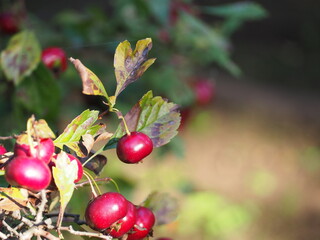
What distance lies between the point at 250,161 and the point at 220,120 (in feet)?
1.23

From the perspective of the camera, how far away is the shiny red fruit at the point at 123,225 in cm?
46

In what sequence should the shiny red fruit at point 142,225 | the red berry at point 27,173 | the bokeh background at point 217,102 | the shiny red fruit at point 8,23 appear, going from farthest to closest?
1. the bokeh background at point 217,102
2. the shiny red fruit at point 8,23
3. the shiny red fruit at point 142,225
4. the red berry at point 27,173

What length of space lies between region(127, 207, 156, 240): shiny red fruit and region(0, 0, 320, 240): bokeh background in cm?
24

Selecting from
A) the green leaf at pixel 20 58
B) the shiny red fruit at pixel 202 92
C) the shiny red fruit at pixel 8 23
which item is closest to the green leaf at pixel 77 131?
the green leaf at pixel 20 58

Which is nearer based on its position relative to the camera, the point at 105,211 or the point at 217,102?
the point at 105,211

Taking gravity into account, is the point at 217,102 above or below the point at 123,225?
below

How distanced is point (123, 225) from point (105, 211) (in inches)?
1.3

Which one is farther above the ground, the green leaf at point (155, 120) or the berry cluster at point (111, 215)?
the green leaf at point (155, 120)

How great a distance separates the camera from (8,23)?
3.64ft

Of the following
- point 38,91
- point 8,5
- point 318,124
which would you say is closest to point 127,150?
point 38,91

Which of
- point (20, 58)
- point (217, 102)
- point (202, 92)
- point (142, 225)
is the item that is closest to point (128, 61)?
point (142, 225)

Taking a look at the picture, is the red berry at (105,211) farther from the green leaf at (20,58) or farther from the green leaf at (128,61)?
the green leaf at (20,58)

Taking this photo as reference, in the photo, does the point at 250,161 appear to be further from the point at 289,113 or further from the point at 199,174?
the point at 289,113

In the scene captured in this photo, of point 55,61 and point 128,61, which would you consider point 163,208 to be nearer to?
point 128,61
